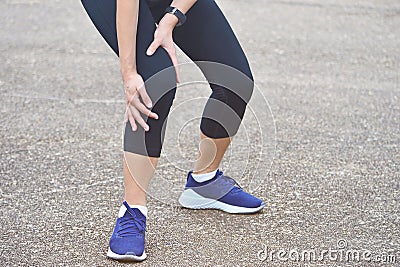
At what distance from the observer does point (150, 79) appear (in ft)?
9.53

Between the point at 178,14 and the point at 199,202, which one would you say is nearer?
the point at 178,14

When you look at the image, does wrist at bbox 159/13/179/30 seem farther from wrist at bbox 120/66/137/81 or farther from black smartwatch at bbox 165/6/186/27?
wrist at bbox 120/66/137/81

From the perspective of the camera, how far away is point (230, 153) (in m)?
4.42

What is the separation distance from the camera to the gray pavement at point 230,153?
3.27 m

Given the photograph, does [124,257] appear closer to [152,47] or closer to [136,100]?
[136,100]

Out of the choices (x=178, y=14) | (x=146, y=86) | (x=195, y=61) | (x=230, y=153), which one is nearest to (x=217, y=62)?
(x=195, y=61)

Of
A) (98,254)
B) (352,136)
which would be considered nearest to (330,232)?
(98,254)

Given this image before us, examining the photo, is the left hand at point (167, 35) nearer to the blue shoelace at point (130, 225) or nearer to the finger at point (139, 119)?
the finger at point (139, 119)

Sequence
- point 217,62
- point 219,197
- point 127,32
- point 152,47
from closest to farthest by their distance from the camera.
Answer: point 127,32, point 152,47, point 217,62, point 219,197

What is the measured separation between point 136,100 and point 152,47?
218mm

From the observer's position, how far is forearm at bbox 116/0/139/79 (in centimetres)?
278

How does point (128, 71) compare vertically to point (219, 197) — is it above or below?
above

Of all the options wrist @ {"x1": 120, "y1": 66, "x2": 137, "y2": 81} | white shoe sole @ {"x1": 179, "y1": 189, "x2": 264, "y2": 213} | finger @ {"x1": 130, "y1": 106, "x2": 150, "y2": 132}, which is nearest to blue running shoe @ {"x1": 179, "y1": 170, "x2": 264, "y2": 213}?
white shoe sole @ {"x1": 179, "y1": 189, "x2": 264, "y2": 213}

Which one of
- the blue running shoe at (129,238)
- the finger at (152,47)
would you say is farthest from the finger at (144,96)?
the blue running shoe at (129,238)
